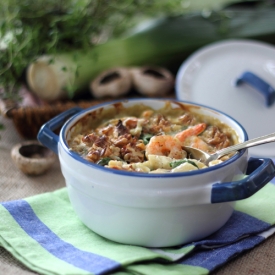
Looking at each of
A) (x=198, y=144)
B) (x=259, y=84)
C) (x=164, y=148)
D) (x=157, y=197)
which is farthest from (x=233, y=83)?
(x=157, y=197)

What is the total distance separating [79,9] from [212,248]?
5.07 ft

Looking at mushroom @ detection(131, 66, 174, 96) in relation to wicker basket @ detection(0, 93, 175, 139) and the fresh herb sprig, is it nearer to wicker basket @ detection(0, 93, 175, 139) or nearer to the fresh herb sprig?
the fresh herb sprig

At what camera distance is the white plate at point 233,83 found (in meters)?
2.23

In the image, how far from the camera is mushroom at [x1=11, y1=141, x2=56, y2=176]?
2.07 m

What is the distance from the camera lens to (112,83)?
101 inches

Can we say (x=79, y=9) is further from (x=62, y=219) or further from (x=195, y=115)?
(x=62, y=219)

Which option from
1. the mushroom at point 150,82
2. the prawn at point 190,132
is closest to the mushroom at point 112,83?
the mushroom at point 150,82

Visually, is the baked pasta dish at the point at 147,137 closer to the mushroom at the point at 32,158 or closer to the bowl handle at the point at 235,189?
the bowl handle at the point at 235,189

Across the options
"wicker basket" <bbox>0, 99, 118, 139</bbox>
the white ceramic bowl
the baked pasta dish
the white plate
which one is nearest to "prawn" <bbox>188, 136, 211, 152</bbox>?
the baked pasta dish

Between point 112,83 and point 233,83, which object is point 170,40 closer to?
point 112,83

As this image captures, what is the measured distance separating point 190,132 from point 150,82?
35.3 inches

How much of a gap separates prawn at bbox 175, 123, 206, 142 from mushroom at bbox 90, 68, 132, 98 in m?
0.85

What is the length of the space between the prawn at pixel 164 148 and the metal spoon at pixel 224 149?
48 millimetres

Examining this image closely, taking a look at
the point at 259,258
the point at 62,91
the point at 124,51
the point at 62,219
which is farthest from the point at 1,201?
the point at 124,51
